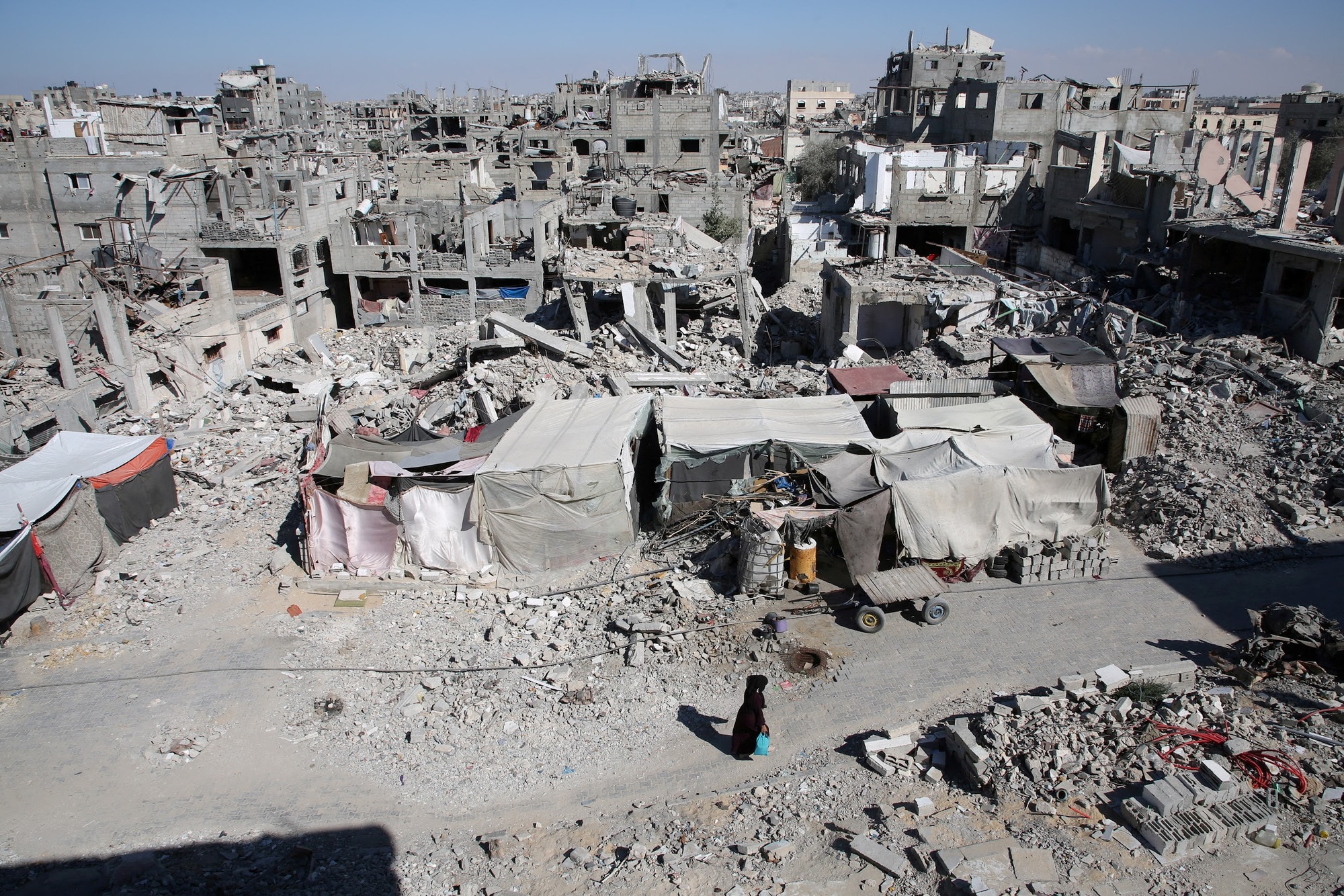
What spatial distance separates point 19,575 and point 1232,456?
1719 centimetres

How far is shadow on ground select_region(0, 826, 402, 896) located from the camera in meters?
6.64

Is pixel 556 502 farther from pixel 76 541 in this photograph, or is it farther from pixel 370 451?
pixel 76 541

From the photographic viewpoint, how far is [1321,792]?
6.78 m

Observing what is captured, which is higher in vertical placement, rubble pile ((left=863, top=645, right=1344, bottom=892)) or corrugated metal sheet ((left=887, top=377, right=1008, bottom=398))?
corrugated metal sheet ((left=887, top=377, right=1008, bottom=398))

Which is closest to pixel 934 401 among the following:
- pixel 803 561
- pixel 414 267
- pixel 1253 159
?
pixel 803 561

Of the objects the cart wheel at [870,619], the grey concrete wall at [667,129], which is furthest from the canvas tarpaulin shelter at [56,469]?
the grey concrete wall at [667,129]

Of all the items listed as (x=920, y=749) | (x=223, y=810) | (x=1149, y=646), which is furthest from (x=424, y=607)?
(x=1149, y=646)

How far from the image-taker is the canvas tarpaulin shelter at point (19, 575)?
10.4 meters

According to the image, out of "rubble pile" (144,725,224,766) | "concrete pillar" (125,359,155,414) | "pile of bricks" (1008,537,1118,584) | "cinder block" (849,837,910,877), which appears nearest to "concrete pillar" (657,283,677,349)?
"concrete pillar" (125,359,155,414)

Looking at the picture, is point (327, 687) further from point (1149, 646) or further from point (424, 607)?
point (1149, 646)

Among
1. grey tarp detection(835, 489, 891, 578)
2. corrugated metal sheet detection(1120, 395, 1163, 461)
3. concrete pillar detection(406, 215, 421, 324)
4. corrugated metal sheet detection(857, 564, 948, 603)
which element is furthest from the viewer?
concrete pillar detection(406, 215, 421, 324)

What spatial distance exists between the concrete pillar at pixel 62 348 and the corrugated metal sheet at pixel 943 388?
54.2 feet

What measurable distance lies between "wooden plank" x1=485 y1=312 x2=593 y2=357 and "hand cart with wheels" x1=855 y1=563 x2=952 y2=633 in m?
10.2

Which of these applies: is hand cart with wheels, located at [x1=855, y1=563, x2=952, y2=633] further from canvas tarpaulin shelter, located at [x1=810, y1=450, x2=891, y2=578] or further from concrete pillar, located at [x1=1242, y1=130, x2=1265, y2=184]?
concrete pillar, located at [x1=1242, y1=130, x2=1265, y2=184]
